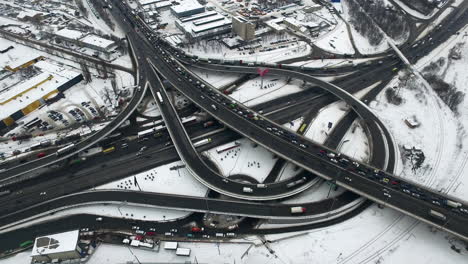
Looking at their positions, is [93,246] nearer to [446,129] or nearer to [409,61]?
[446,129]

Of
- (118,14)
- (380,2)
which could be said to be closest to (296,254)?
(118,14)

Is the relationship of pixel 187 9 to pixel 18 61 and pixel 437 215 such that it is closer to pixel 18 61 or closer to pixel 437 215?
pixel 18 61

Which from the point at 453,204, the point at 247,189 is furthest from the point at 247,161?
the point at 453,204

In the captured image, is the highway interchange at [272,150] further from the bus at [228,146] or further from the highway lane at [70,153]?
the bus at [228,146]

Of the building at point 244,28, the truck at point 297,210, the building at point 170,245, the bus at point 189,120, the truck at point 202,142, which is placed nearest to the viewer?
the building at point 170,245

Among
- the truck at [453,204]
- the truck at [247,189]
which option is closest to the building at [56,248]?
the truck at [247,189]
